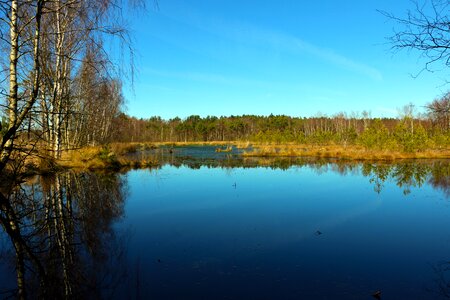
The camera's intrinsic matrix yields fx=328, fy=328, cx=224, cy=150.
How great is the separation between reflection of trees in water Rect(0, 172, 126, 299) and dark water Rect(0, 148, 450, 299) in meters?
0.03

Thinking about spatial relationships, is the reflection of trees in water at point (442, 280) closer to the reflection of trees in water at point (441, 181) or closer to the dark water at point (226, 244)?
the dark water at point (226, 244)

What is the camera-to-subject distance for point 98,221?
8.29 m

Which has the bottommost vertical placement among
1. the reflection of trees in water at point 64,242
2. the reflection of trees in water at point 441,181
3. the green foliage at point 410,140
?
the reflection of trees in water at point 441,181

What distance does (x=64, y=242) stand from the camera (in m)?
6.48

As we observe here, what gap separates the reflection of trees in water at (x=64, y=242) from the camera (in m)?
4.79

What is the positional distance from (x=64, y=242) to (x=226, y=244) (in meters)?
3.29

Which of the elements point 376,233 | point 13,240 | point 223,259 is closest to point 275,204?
point 376,233

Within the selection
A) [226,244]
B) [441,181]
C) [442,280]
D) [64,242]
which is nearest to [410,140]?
[441,181]

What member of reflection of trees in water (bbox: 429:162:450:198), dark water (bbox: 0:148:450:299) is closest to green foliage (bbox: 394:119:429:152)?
reflection of trees in water (bbox: 429:162:450:198)

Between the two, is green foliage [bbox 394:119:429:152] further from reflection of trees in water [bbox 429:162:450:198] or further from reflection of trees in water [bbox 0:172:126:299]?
reflection of trees in water [bbox 0:172:126:299]

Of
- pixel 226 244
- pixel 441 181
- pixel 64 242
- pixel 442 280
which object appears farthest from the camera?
pixel 441 181

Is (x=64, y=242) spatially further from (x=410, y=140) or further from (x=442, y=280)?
(x=410, y=140)

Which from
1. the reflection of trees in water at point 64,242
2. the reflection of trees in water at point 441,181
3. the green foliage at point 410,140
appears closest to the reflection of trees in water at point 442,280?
the reflection of trees in water at point 64,242

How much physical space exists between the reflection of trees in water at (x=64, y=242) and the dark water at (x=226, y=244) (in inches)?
1.1
